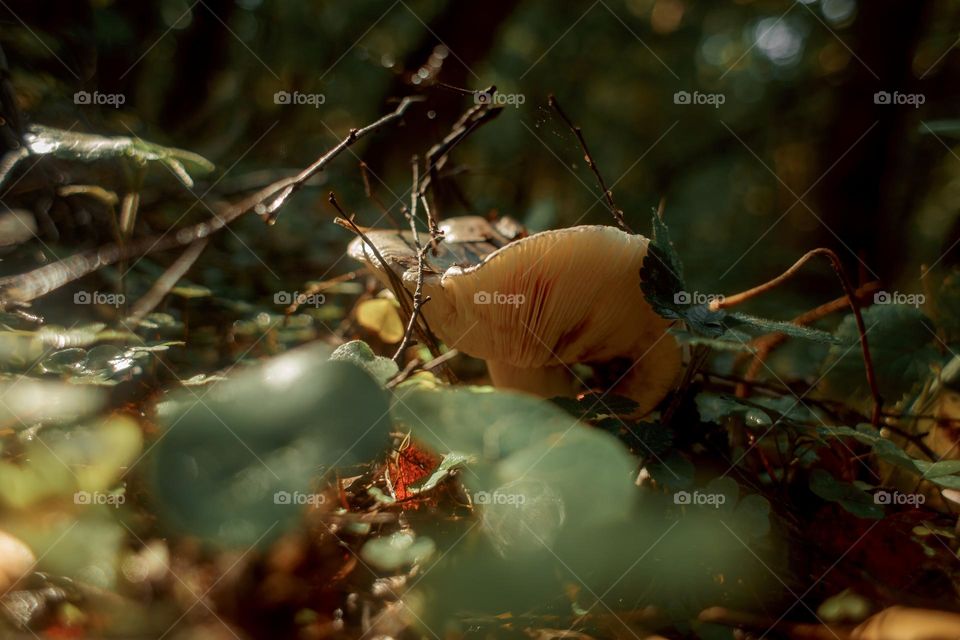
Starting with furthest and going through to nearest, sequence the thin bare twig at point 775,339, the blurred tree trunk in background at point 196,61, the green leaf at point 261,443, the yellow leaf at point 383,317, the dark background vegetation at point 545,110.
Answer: the blurred tree trunk in background at point 196,61
the dark background vegetation at point 545,110
the yellow leaf at point 383,317
the thin bare twig at point 775,339
the green leaf at point 261,443

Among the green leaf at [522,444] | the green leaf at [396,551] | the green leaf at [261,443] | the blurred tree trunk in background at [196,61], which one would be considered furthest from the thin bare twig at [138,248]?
the blurred tree trunk in background at [196,61]

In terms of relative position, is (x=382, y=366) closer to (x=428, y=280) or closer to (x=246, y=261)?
(x=428, y=280)

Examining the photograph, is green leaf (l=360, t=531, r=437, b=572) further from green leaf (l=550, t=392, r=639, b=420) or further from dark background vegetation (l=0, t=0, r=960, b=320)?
dark background vegetation (l=0, t=0, r=960, b=320)

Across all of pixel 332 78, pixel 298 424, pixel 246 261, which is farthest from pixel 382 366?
pixel 332 78

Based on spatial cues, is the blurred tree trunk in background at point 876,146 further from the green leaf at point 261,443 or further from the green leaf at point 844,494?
the green leaf at point 261,443

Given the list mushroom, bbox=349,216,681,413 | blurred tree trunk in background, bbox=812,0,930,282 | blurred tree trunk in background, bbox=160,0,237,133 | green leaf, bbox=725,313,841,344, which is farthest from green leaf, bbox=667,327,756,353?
blurred tree trunk in background, bbox=160,0,237,133
